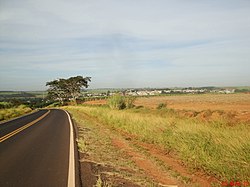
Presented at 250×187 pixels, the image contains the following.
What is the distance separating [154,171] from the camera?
7520 millimetres

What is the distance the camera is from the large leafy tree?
7588 centimetres

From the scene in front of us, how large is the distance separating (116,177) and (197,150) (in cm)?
338

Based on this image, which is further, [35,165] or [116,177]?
[35,165]

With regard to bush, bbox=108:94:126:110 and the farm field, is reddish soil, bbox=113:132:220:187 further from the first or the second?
bush, bbox=108:94:126:110

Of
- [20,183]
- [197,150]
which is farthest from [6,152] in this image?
[197,150]

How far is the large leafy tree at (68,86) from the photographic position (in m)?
75.9

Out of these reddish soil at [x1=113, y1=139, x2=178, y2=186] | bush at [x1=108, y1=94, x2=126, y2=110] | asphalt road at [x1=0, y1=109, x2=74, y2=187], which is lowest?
reddish soil at [x1=113, y1=139, x2=178, y2=186]

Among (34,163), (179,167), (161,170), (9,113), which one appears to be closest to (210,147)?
(179,167)

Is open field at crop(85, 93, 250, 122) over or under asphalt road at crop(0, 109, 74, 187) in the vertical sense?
under

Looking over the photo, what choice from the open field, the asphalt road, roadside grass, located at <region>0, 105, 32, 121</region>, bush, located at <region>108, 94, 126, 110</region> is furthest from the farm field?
roadside grass, located at <region>0, 105, 32, 121</region>

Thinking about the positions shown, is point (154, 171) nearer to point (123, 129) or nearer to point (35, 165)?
point (35, 165)

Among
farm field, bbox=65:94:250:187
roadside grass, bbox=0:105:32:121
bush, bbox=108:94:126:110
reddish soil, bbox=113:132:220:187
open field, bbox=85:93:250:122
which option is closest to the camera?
farm field, bbox=65:94:250:187

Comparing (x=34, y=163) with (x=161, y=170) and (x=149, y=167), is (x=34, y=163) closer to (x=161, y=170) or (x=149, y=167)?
(x=149, y=167)

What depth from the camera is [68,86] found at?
78500mm
